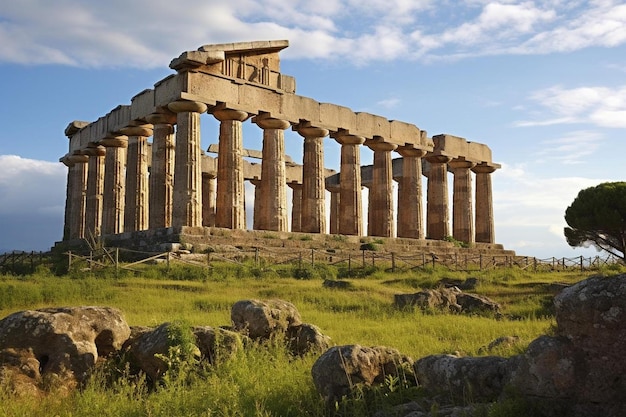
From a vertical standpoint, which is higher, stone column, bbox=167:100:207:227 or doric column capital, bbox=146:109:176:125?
doric column capital, bbox=146:109:176:125

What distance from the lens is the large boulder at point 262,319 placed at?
9102 millimetres

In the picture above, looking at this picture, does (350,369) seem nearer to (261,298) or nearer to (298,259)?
(261,298)

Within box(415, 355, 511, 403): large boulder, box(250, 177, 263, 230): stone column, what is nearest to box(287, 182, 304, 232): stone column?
box(250, 177, 263, 230): stone column

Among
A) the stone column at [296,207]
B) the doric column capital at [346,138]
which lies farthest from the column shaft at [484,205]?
the stone column at [296,207]

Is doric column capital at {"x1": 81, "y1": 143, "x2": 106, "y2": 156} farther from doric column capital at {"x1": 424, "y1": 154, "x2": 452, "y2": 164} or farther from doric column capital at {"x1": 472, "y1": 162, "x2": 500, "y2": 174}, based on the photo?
doric column capital at {"x1": 472, "y1": 162, "x2": 500, "y2": 174}

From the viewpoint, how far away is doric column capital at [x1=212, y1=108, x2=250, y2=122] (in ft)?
94.7

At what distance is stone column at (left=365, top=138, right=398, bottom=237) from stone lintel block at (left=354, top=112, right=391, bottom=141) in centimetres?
45

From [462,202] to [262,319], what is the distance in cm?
3264

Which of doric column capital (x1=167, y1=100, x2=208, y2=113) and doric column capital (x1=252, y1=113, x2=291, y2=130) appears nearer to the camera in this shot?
doric column capital (x1=167, y1=100, x2=208, y2=113)

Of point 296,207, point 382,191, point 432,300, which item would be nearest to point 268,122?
point 382,191

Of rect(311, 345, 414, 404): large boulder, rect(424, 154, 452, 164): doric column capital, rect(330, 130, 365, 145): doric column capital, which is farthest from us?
rect(424, 154, 452, 164): doric column capital

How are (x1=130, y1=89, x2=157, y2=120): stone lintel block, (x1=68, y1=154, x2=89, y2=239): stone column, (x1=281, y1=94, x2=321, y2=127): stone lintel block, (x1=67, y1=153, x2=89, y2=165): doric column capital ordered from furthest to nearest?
1. (x1=67, y1=153, x2=89, y2=165): doric column capital
2. (x1=68, y1=154, x2=89, y2=239): stone column
3. (x1=281, y1=94, x2=321, y2=127): stone lintel block
4. (x1=130, y1=89, x2=157, y2=120): stone lintel block

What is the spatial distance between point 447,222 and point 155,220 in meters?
17.6

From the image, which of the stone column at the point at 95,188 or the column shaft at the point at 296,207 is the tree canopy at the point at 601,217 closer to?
the column shaft at the point at 296,207
